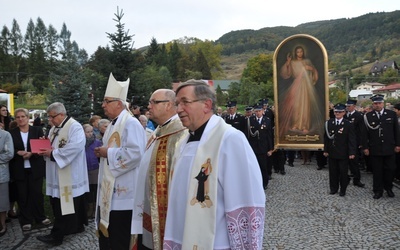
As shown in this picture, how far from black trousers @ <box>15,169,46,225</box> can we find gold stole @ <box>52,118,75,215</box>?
1.38m

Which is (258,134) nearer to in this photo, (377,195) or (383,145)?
(383,145)

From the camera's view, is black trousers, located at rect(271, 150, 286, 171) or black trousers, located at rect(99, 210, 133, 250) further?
black trousers, located at rect(271, 150, 286, 171)

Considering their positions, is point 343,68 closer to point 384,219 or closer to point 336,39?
point 336,39

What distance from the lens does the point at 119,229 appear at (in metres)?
4.20

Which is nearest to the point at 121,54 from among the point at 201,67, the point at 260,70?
the point at 260,70

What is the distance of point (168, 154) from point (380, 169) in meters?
6.62

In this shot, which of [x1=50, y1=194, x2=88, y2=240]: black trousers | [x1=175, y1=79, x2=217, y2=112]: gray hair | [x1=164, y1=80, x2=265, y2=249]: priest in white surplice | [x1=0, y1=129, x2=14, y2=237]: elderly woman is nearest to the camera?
[x1=164, y1=80, x2=265, y2=249]: priest in white surplice

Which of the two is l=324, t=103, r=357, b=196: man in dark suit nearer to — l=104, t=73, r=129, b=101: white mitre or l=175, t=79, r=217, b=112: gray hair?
l=104, t=73, r=129, b=101: white mitre

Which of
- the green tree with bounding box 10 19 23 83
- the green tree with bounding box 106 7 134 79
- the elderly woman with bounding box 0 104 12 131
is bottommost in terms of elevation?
the elderly woman with bounding box 0 104 12 131

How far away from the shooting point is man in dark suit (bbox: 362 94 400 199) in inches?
334

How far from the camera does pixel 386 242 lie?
5652mm

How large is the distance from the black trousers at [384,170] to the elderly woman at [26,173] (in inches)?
265

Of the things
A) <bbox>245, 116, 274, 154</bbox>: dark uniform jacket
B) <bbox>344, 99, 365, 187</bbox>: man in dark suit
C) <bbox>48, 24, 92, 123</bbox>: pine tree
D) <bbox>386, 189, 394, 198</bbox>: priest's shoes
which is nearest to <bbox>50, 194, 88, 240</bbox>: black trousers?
<bbox>245, 116, 274, 154</bbox>: dark uniform jacket

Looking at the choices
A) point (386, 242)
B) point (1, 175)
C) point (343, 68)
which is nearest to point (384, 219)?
point (386, 242)
